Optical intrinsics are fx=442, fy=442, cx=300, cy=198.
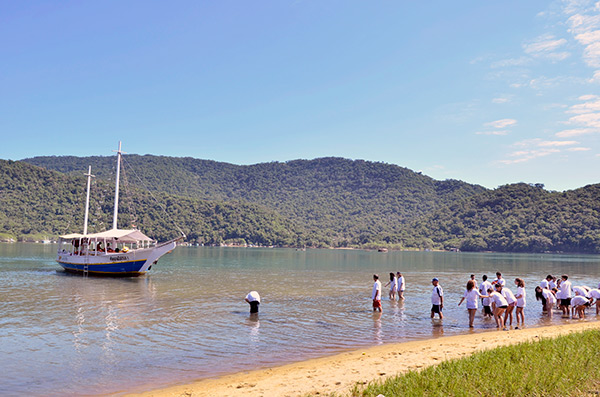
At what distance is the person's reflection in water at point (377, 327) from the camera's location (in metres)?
16.4

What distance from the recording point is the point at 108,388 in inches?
405

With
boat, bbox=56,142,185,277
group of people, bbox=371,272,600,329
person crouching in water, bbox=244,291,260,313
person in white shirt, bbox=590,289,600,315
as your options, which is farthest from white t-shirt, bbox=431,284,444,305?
boat, bbox=56,142,185,277

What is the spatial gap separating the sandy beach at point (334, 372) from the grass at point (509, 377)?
1149mm

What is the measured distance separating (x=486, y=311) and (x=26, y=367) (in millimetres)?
19309

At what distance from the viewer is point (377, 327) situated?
61.1 ft

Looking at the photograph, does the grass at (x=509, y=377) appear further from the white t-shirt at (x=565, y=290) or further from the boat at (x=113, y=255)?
the boat at (x=113, y=255)

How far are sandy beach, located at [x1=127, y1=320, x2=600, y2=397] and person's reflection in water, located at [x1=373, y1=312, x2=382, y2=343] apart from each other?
1.50 metres

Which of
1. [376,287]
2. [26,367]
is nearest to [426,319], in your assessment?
[376,287]

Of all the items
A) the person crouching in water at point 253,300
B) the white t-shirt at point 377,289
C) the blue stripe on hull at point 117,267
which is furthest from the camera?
the blue stripe on hull at point 117,267

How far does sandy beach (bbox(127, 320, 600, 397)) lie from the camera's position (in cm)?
962

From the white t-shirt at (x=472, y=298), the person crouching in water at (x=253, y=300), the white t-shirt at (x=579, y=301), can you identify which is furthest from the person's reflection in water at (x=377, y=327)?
the white t-shirt at (x=579, y=301)

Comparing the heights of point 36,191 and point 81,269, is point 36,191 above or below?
above

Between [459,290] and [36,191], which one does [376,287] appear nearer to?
[459,290]

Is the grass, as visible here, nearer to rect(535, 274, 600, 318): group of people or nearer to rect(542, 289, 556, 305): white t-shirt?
rect(535, 274, 600, 318): group of people
